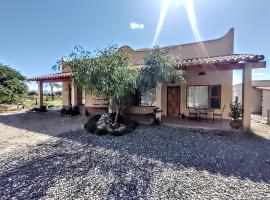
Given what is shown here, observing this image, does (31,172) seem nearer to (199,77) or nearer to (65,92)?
(199,77)

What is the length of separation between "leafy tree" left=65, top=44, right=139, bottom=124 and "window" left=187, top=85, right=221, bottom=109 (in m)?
5.68

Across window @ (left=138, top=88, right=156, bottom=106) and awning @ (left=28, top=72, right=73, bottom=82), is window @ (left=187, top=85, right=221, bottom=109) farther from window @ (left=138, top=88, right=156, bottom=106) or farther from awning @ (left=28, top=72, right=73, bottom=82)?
awning @ (left=28, top=72, right=73, bottom=82)

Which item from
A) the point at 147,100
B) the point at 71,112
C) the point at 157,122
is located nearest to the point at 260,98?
the point at 147,100

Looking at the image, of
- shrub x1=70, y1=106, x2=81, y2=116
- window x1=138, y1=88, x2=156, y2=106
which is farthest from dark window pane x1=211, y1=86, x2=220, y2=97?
shrub x1=70, y1=106, x2=81, y2=116

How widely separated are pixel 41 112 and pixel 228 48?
57.7 ft

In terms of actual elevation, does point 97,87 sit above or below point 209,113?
above

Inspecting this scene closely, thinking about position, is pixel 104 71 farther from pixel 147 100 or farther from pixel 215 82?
pixel 215 82

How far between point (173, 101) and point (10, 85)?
2418 cm

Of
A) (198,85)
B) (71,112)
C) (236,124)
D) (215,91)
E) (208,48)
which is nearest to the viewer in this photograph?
(236,124)

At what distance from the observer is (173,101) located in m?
14.6

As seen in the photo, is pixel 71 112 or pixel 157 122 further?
pixel 71 112

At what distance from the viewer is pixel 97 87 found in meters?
9.33

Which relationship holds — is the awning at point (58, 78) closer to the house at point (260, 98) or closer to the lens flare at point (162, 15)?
the lens flare at point (162, 15)

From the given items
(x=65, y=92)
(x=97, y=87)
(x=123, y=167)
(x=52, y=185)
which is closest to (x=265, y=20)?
(x=97, y=87)
